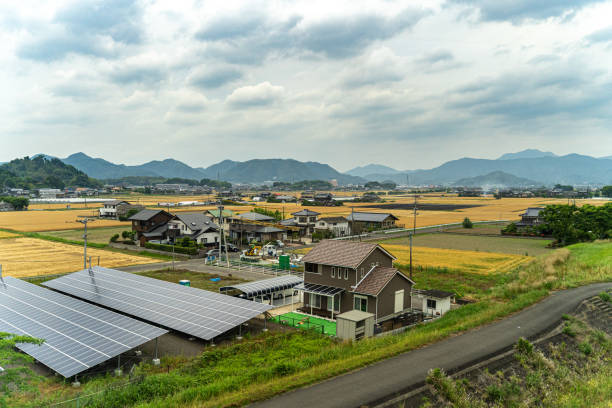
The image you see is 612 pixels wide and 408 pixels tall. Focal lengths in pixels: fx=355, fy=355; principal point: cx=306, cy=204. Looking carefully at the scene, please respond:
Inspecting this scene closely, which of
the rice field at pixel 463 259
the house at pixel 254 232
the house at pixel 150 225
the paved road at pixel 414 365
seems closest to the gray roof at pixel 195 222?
the house at pixel 150 225

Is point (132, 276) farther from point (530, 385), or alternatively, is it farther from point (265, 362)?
point (530, 385)

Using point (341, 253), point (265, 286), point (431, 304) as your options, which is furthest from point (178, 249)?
point (431, 304)

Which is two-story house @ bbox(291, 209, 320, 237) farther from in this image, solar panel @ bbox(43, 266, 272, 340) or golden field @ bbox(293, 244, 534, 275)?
solar panel @ bbox(43, 266, 272, 340)

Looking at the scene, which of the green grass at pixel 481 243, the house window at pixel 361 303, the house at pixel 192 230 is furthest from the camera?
the house at pixel 192 230

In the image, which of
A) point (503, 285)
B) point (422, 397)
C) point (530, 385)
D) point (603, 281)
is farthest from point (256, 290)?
A: point (603, 281)

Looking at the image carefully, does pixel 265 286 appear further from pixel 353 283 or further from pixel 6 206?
pixel 6 206

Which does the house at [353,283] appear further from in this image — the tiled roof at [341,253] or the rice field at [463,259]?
the rice field at [463,259]
